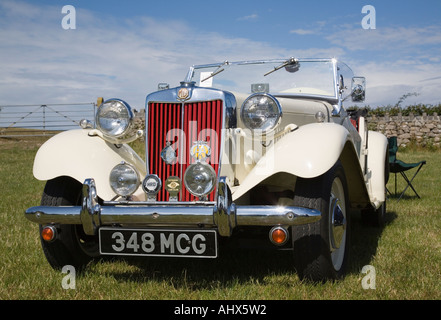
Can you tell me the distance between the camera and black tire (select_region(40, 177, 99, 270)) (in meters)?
3.09

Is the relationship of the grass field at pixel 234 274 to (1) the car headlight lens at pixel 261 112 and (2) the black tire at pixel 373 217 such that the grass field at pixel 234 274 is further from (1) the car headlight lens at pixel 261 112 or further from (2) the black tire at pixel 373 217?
(1) the car headlight lens at pixel 261 112

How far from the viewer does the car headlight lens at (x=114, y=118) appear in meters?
3.04

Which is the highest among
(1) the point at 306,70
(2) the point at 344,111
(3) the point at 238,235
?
(1) the point at 306,70

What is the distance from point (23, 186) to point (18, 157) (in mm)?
5777

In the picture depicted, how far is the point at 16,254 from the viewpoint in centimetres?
367

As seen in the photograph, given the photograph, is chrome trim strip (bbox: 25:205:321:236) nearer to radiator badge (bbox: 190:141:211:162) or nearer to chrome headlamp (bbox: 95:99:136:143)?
radiator badge (bbox: 190:141:211:162)

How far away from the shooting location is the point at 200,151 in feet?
9.46

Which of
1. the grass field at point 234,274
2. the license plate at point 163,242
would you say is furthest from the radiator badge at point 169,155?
the grass field at point 234,274

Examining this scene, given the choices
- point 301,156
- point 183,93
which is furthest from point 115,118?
point 301,156

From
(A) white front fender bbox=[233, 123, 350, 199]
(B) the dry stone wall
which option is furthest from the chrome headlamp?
(B) the dry stone wall
